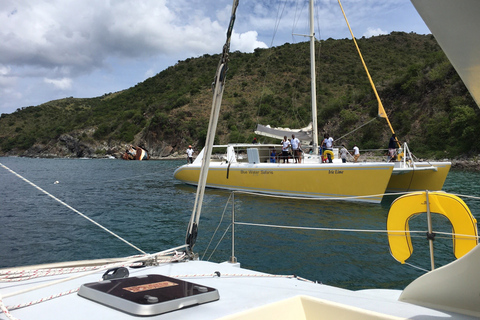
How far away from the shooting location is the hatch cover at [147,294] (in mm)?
1755

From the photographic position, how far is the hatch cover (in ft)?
5.76

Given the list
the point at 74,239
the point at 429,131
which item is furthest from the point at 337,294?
the point at 429,131

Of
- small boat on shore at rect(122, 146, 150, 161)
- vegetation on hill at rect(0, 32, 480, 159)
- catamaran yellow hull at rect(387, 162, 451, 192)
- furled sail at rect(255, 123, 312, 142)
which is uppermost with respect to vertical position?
vegetation on hill at rect(0, 32, 480, 159)

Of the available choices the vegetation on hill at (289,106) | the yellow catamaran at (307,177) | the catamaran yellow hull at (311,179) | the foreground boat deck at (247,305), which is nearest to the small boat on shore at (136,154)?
the vegetation on hill at (289,106)

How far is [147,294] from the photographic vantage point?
6.20 feet

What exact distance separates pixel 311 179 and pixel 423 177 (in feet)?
13.2

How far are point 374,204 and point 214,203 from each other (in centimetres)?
515

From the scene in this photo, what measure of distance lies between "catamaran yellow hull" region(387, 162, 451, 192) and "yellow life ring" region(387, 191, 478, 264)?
846cm

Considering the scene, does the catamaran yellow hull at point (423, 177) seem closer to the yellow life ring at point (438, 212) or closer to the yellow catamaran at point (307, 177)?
the yellow catamaran at point (307, 177)

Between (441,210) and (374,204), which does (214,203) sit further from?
(441,210)

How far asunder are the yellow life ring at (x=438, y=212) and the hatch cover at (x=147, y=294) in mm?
2280

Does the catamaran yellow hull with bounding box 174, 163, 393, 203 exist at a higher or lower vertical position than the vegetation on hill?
lower

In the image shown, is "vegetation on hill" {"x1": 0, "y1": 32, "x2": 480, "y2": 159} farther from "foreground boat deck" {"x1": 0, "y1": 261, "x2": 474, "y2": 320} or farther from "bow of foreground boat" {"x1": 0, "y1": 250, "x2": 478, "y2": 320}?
"bow of foreground boat" {"x1": 0, "y1": 250, "x2": 478, "y2": 320}

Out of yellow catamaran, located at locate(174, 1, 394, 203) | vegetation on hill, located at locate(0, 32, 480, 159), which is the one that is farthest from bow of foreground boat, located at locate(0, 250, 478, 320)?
vegetation on hill, located at locate(0, 32, 480, 159)
